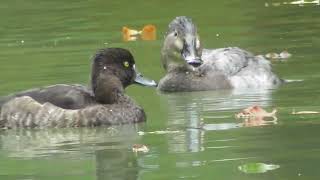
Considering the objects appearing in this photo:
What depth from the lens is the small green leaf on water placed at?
375 inches

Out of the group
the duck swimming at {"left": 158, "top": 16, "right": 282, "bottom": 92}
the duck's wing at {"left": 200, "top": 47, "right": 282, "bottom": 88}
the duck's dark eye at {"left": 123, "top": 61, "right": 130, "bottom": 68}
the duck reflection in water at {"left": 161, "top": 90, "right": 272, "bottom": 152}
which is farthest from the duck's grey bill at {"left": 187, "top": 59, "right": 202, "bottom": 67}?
the duck's dark eye at {"left": 123, "top": 61, "right": 130, "bottom": 68}

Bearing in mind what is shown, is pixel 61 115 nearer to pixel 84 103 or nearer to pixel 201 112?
pixel 84 103

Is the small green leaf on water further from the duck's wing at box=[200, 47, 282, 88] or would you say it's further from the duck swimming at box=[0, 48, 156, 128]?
the duck's wing at box=[200, 47, 282, 88]

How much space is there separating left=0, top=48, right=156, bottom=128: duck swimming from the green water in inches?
8.5

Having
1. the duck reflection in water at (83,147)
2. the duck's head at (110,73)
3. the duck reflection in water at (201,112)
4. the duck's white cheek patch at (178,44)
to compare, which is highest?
the duck's white cheek patch at (178,44)

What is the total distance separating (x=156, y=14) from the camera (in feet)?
80.2

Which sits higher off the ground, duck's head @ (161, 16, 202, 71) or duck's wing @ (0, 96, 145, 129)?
duck's head @ (161, 16, 202, 71)

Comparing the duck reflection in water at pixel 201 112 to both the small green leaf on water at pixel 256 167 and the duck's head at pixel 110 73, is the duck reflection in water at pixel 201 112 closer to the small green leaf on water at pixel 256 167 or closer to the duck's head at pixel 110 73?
the duck's head at pixel 110 73

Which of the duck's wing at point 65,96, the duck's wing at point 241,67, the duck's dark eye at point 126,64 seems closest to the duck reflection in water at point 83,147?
the duck's wing at point 65,96

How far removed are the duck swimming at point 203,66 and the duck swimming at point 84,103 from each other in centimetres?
262

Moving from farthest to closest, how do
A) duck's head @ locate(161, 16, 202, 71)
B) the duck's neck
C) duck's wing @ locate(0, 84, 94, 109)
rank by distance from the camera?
duck's head @ locate(161, 16, 202, 71) < the duck's neck < duck's wing @ locate(0, 84, 94, 109)

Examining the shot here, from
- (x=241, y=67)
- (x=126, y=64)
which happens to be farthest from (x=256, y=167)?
(x=241, y=67)

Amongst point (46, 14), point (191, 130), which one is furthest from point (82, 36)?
point (191, 130)

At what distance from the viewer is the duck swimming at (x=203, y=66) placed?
15.9 metres
